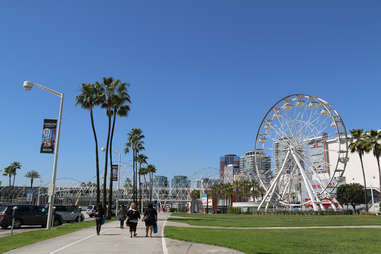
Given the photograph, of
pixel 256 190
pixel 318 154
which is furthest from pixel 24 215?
pixel 256 190

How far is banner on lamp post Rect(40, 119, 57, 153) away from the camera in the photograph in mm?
22141

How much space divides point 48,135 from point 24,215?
304 inches

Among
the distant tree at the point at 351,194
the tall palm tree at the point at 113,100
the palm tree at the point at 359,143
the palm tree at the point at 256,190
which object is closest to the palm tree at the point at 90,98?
the tall palm tree at the point at 113,100

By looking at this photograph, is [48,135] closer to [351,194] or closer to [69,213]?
[69,213]

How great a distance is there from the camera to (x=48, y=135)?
73.5ft

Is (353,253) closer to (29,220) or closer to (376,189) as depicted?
(29,220)

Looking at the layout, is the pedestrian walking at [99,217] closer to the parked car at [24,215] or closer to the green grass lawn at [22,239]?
the green grass lawn at [22,239]

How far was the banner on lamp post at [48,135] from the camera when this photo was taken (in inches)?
872

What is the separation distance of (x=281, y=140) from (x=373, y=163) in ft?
255

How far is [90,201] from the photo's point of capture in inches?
7259

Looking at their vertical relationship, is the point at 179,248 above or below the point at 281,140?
below

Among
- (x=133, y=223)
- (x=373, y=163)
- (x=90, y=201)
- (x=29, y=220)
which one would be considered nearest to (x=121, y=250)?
(x=133, y=223)

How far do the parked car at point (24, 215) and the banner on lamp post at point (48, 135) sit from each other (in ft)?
21.6

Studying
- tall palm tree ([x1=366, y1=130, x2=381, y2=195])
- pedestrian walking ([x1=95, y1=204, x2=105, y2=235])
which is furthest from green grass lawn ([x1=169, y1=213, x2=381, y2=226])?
tall palm tree ([x1=366, y1=130, x2=381, y2=195])
